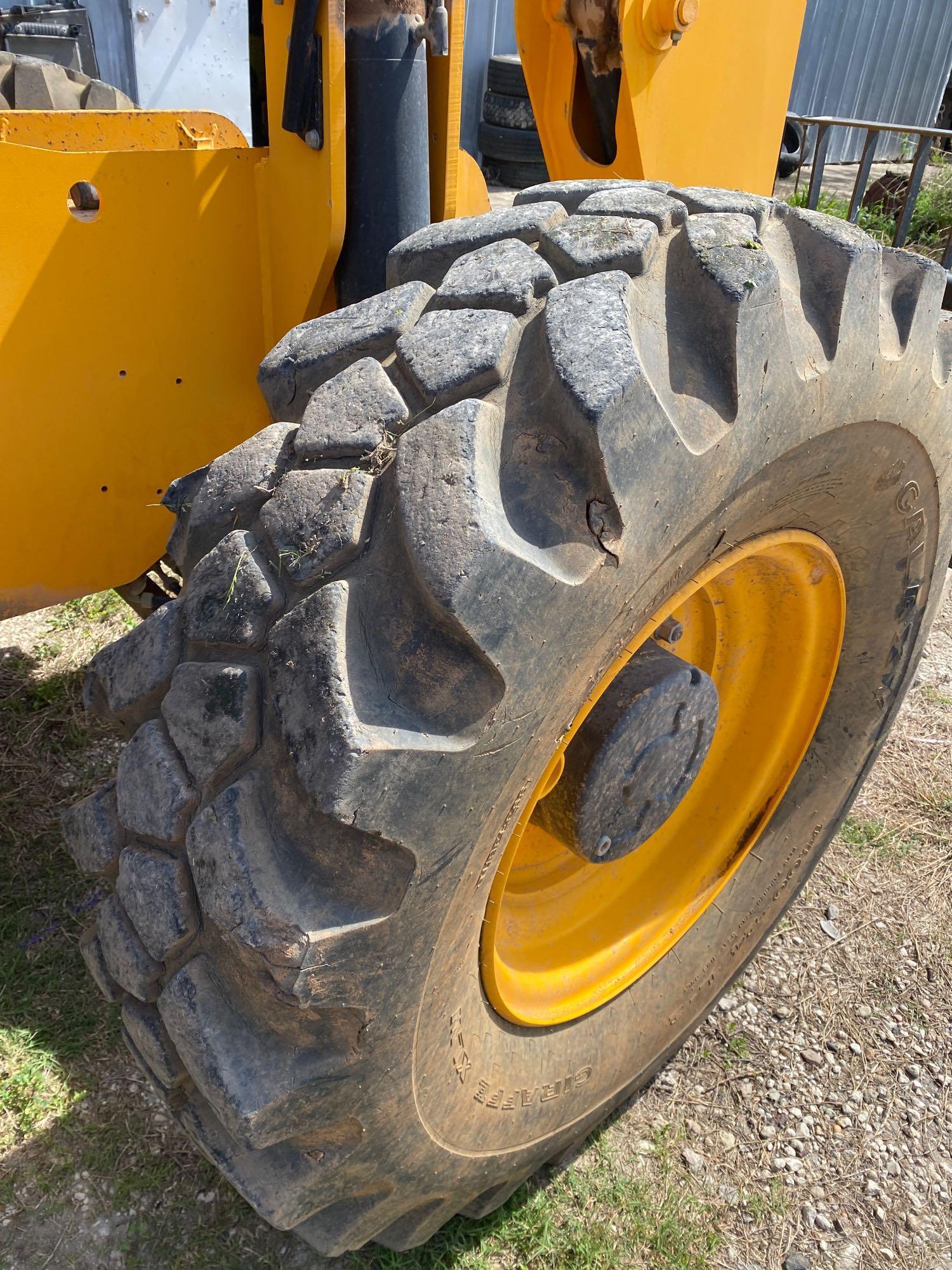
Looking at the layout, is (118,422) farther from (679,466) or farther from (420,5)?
(679,466)

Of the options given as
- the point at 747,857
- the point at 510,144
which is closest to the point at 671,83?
the point at 747,857

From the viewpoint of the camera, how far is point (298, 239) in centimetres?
152

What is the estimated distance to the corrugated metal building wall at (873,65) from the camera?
438 inches

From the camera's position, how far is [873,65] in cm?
1189

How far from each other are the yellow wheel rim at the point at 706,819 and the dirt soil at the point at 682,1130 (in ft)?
1.26

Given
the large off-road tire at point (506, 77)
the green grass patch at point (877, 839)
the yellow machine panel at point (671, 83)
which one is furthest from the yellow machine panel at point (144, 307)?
the large off-road tire at point (506, 77)

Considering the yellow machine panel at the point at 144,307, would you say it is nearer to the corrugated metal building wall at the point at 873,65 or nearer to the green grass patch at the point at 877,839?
the green grass patch at the point at 877,839

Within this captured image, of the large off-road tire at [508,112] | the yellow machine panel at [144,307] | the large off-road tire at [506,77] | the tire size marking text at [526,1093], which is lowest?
the tire size marking text at [526,1093]

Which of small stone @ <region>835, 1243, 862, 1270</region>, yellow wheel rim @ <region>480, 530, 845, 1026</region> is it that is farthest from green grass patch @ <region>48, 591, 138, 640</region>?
small stone @ <region>835, 1243, 862, 1270</region>

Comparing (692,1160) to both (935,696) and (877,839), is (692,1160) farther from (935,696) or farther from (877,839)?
(935,696)

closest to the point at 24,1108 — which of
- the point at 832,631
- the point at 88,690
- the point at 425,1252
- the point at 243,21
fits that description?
the point at 425,1252

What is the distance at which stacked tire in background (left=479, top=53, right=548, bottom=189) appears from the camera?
315 inches

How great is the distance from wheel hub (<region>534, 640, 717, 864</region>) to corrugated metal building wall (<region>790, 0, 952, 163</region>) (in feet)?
36.8

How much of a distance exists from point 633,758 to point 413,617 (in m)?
0.67
